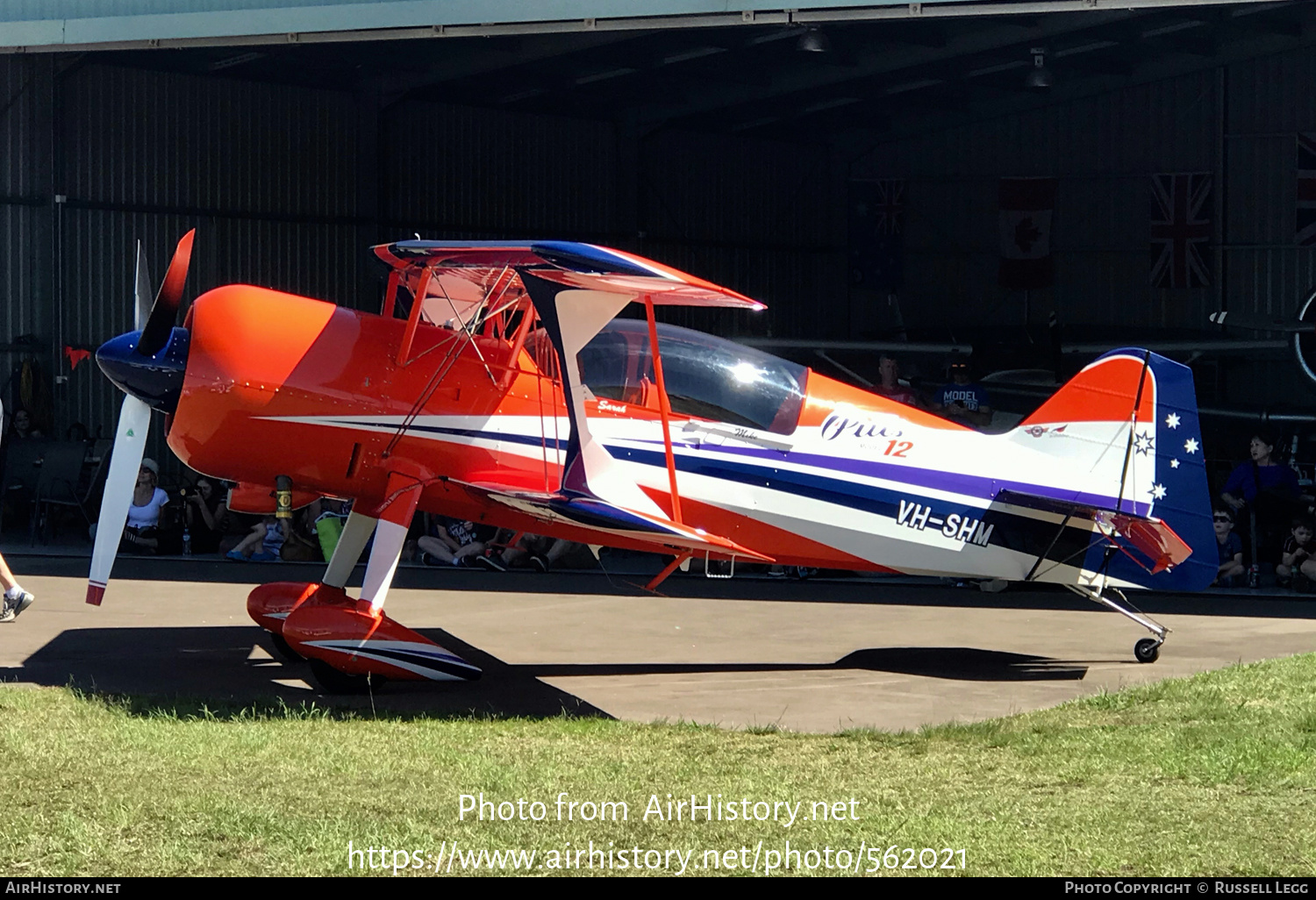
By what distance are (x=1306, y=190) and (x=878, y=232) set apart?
7.39 metres

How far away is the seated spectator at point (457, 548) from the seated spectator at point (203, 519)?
2.28m

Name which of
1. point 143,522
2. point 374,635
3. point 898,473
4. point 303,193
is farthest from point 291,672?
point 303,193

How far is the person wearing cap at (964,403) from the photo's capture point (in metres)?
16.1

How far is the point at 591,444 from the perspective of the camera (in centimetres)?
816

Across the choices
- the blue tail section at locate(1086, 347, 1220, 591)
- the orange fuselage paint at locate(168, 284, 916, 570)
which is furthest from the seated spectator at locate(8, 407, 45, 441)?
the blue tail section at locate(1086, 347, 1220, 591)

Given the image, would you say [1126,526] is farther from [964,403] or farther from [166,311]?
[964,403]

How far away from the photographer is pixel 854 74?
2098cm

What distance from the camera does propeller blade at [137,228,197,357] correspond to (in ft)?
26.4

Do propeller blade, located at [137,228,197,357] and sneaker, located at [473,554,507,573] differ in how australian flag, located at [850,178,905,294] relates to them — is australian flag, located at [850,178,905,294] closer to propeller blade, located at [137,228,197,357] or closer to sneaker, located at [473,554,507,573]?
sneaker, located at [473,554,507,573]

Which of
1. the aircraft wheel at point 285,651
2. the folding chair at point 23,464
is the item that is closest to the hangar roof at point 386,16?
the folding chair at point 23,464

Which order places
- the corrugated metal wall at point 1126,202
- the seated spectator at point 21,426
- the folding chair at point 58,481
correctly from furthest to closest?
the corrugated metal wall at point 1126,202 → the seated spectator at point 21,426 → the folding chair at point 58,481

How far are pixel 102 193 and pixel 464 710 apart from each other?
14.1m

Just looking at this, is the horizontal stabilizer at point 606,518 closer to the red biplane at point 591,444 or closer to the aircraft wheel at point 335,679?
the red biplane at point 591,444

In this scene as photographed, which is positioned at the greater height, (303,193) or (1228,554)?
(303,193)
